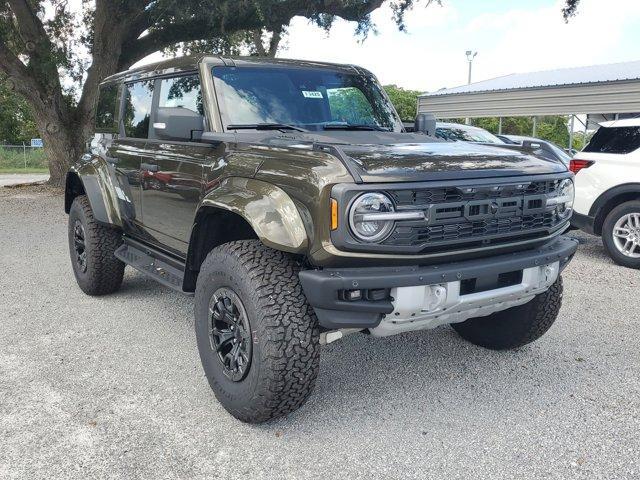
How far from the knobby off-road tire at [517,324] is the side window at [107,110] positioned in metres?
3.38

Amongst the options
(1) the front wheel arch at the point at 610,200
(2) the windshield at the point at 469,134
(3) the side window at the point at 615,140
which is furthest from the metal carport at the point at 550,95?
(1) the front wheel arch at the point at 610,200

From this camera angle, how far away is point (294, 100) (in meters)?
3.76

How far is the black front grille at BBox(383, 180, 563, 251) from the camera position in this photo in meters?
2.60

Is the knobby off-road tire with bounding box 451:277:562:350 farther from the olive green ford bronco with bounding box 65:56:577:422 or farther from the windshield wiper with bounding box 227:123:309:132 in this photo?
the windshield wiper with bounding box 227:123:309:132

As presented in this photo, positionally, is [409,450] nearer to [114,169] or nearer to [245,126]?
[245,126]

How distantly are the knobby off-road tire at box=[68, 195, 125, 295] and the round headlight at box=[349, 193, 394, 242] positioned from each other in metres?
3.10

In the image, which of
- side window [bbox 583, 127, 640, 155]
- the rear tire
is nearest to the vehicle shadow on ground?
the rear tire

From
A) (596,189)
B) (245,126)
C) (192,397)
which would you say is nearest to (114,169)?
(245,126)

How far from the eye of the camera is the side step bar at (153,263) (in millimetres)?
3806

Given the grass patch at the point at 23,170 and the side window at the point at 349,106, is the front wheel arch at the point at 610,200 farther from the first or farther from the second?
the grass patch at the point at 23,170

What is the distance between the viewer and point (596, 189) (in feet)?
22.6

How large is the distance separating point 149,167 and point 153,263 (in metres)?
0.70

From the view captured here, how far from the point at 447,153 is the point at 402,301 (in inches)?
33.9

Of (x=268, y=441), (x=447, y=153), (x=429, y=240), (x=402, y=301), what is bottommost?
(x=268, y=441)
